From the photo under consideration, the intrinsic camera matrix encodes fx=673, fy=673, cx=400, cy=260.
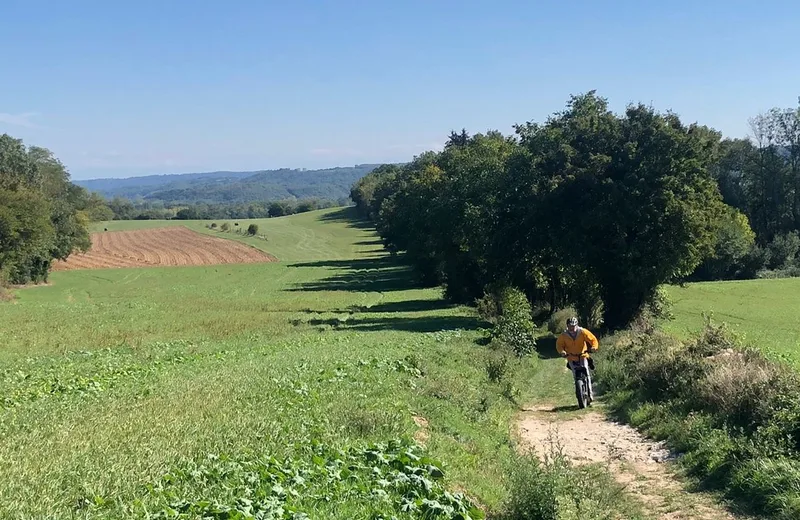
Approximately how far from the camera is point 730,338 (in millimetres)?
18781

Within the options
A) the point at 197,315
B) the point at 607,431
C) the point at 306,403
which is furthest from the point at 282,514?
the point at 197,315

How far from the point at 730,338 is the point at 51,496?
17.3m

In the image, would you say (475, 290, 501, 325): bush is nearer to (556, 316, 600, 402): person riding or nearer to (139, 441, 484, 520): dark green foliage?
(556, 316, 600, 402): person riding

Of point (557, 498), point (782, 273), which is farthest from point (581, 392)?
point (782, 273)

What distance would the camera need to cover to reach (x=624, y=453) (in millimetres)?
13234

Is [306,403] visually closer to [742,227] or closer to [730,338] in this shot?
[730,338]

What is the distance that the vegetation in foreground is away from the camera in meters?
7.82

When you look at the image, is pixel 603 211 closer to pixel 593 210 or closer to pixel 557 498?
pixel 593 210

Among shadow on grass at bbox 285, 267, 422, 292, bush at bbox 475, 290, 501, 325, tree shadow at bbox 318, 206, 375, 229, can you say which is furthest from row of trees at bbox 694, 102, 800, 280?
tree shadow at bbox 318, 206, 375, 229

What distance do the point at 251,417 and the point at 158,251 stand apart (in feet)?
339

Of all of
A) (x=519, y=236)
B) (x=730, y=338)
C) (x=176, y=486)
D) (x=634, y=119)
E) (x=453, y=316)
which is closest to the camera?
(x=176, y=486)

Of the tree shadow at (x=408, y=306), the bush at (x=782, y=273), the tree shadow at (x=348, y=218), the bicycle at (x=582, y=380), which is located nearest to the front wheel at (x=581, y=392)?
the bicycle at (x=582, y=380)

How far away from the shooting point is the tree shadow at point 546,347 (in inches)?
1101

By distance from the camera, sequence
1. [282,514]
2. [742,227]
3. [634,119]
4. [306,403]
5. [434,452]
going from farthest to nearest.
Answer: [742,227] < [634,119] < [306,403] < [434,452] < [282,514]
